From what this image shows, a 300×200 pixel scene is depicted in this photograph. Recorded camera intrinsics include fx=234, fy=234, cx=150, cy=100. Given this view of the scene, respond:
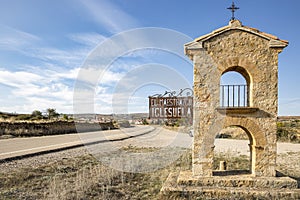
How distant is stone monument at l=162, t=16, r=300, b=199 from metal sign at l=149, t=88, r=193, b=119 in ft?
0.93

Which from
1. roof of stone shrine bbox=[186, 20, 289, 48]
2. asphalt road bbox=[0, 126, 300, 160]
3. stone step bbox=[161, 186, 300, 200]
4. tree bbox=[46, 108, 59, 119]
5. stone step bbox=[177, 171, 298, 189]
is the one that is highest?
roof of stone shrine bbox=[186, 20, 289, 48]

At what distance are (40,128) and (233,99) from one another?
67.5 ft

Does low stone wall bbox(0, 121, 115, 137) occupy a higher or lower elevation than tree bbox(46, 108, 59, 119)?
lower

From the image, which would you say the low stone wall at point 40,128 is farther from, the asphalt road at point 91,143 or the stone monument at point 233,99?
the stone monument at point 233,99

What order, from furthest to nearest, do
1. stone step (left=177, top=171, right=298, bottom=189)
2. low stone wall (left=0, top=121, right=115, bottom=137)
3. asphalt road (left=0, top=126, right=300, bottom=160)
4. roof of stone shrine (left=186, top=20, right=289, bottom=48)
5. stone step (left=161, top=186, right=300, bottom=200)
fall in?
low stone wall (left=0, top=121, right=115, bottom=137) < asphalt road (left=0, top=126, right=300, bottom=160) < roof of stone shrine (left=186, top=20, right=289, bottom=48) < stone step (left=177, top=171, right=298, bottom=189) < stone step (left=161, top=186, right=300, bottom=200)

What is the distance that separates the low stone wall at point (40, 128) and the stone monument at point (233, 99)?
1847 cm

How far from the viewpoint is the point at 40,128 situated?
22.5 metres

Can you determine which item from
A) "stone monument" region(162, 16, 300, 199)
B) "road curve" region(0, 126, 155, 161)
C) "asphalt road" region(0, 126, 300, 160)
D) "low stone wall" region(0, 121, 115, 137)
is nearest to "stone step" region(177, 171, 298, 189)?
"stone monument" region(162, 16, 300, 199)

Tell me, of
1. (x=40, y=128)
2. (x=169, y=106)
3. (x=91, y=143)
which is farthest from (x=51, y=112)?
(x=169, y=106)

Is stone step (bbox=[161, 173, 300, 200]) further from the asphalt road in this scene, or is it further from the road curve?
the asphalt road

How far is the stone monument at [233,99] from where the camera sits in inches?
260

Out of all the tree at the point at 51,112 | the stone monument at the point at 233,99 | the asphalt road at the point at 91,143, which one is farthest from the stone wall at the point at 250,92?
the tree at the point at 51,112

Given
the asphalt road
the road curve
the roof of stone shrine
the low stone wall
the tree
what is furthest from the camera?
the tree

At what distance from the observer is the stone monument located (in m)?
6.60
